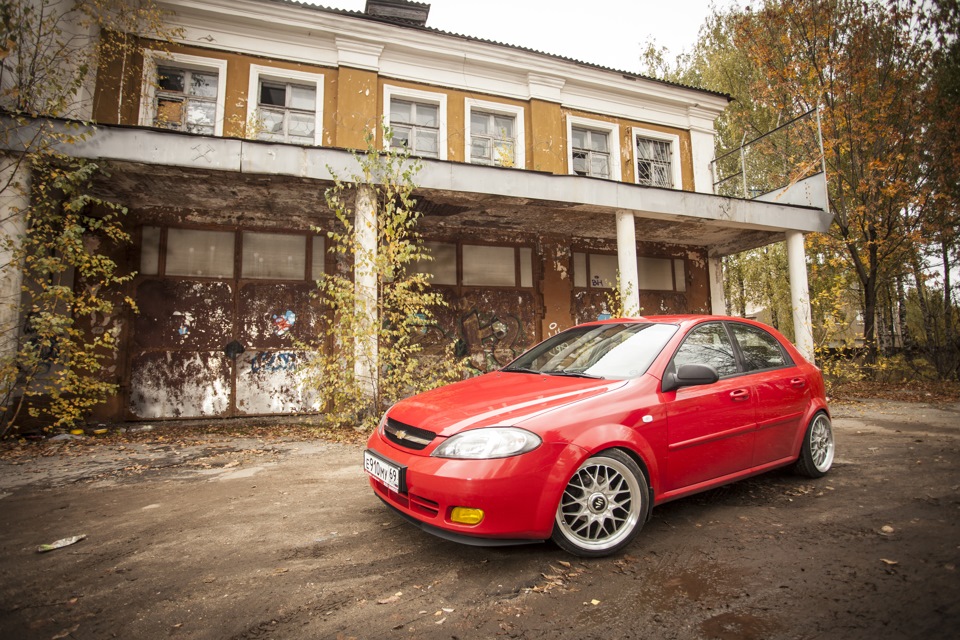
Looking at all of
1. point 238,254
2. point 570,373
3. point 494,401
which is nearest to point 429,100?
point 238,254

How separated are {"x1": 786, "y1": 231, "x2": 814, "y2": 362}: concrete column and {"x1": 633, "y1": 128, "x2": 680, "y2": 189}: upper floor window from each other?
3.24 m

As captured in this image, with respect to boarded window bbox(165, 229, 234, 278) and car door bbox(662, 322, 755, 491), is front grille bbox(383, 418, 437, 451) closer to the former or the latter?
car door bbox(662, 322, 755, 491)

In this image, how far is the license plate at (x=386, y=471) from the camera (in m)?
2.44

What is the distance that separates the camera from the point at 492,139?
10078 millimetres

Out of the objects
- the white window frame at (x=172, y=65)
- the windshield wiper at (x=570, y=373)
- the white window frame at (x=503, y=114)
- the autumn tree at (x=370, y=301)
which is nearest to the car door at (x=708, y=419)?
the windshield wiper at (x=570, y=373)

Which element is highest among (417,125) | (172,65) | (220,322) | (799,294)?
(172,65)

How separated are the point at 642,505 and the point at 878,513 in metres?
1.87

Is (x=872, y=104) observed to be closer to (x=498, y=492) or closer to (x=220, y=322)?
A: (x=498, y=492)

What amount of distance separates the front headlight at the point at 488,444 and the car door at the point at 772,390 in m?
1.99

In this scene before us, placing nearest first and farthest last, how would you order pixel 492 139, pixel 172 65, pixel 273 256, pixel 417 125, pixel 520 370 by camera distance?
pixel 520 370 < pixel 273 256 < pixel 172 65 < pixel 417 125 < pixel 492 139

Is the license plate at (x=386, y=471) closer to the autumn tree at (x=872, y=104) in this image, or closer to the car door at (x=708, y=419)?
the car door at (x=708, y=419)

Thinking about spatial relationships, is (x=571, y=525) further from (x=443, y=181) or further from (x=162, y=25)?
(x=162, y=25)

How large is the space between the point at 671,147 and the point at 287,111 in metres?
9.25

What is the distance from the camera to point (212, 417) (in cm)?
761
